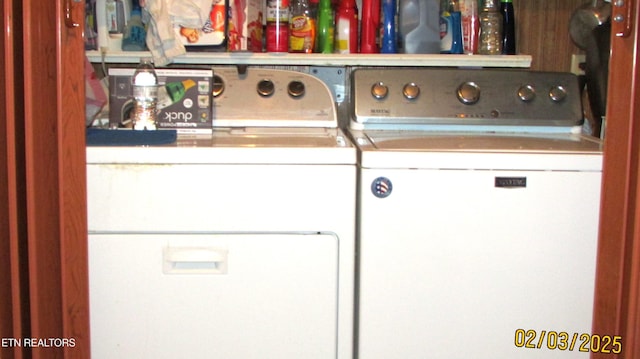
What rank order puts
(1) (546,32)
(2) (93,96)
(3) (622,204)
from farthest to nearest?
(1) (546,32)
(2) (93,96)
(3) (622,204)

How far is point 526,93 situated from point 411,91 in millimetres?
351

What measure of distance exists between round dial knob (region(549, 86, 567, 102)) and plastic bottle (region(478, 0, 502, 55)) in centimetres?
24

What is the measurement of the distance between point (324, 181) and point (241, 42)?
2.30 ft

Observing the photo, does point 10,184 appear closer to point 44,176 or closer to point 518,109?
point 44,176

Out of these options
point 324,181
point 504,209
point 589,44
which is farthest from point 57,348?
point 589,44

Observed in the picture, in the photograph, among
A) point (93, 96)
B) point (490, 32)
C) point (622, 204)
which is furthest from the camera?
point (490, 32)

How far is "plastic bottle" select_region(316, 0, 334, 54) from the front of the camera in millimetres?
2254

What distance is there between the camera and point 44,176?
1.52 meters

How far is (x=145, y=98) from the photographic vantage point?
185 cm

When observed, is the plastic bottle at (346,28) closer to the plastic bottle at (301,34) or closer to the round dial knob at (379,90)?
the plastic bottle at (301,34)

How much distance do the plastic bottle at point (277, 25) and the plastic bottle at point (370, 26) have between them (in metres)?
0.26

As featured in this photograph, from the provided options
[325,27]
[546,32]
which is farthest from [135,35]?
[546,32]

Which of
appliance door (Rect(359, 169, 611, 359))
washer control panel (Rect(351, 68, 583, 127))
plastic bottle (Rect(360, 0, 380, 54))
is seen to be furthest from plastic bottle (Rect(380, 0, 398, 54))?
appliance door (Rect(359, 169, 611, 359))
